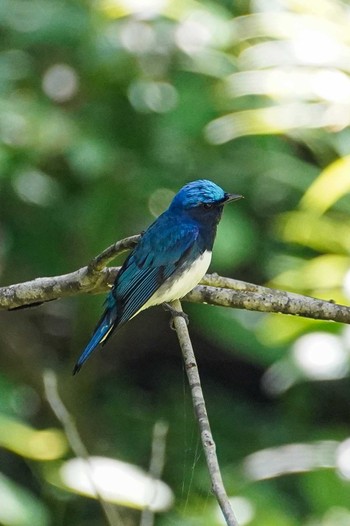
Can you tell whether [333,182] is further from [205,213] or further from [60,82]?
[60,82]

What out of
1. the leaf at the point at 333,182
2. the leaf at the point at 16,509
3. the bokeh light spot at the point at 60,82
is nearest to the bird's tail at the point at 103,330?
the leaf at the point at 16,509

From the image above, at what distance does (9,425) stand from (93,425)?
1.61m

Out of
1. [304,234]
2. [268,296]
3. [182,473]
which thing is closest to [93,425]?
[182,473]

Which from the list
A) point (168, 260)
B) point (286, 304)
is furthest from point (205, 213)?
point (286, 304)

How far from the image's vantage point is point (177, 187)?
511 cm

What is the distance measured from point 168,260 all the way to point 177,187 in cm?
92

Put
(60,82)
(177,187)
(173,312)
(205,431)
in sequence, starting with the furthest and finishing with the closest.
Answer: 1. (60,82)
2. (177,187)
3. (173,312)
4. (205,431)

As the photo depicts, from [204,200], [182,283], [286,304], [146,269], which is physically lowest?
[286,304]

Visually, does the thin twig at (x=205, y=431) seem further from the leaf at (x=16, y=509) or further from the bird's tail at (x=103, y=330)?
the leaf at (x=16, y=509)

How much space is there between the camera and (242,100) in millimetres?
5012

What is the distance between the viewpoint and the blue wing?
13.1 feet

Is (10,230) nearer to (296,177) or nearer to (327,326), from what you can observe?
(296,177)

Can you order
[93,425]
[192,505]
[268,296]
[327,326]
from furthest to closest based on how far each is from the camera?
1. [93,425]
2. [192,505]
3. [327,326]
4. [268,296]

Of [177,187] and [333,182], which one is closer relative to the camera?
[333,182]
